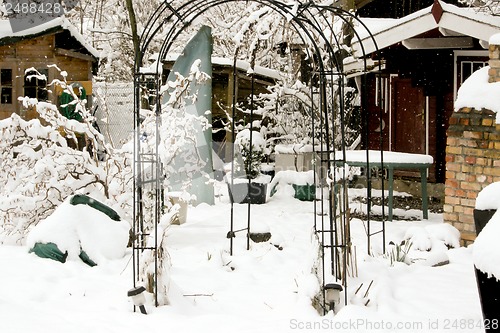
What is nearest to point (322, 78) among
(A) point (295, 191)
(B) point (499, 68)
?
(B) point (499, 68)

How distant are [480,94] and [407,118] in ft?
18.3

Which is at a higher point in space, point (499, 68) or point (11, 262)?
point (499, 68)

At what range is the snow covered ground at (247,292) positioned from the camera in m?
5.02

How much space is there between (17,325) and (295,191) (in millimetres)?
7285

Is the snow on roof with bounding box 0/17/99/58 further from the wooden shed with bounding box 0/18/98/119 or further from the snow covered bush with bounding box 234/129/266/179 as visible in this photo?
the snow covered bush with bounding box 234/129/266/179

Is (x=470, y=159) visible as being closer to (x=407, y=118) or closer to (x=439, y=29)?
(x=439, y=29)

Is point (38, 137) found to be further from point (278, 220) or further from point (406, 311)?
point (406, 311)

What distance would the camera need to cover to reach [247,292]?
6.02 m

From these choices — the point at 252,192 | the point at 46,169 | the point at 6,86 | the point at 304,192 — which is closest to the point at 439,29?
the point at 304,192

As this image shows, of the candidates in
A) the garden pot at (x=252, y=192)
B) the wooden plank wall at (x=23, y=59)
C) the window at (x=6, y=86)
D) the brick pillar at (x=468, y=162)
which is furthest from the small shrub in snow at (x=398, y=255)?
the window at (x=6, y=86)

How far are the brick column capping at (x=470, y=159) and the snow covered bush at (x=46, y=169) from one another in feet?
11.7

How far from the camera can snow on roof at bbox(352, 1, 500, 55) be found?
9641mm

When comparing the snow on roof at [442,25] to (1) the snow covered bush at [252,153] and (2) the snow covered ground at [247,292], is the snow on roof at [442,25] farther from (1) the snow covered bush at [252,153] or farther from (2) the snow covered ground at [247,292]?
(2) the snow covered ground at [247,292]

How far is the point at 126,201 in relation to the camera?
311 inches
